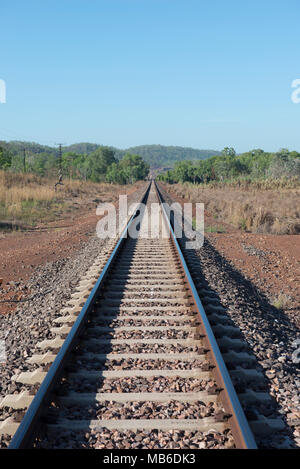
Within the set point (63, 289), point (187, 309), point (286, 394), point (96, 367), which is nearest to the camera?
point (286, 394)

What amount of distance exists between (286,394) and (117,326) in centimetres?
210

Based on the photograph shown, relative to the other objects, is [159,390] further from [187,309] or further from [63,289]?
[63,289]

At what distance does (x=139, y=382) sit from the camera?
370 centimetres

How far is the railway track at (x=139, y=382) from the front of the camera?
9.68 feet

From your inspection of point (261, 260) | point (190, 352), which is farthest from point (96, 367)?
point (261, 260)

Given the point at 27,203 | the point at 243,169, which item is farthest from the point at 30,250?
the point at 243,169

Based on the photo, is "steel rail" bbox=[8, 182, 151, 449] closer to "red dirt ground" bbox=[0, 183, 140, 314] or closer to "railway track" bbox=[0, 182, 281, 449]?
"railway track" bbox=[0, 182, 281, 449]

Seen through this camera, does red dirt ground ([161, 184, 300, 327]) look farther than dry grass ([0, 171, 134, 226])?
No

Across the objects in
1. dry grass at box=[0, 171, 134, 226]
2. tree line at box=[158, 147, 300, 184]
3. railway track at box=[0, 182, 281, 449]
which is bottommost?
railway track at box=[0, 182, 281, 449]

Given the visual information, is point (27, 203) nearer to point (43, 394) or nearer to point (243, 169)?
point (43, 394)

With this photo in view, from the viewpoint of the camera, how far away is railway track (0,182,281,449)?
9.68ft

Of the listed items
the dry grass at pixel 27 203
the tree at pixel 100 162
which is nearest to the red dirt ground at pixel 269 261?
the dry grass at pixel 27 203

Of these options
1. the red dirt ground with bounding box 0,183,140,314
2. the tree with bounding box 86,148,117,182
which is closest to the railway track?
the red dirt ground with bounding box 0,183,140,314

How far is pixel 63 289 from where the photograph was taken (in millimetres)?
6750
